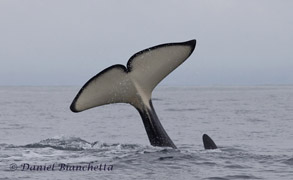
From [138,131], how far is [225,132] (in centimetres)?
330

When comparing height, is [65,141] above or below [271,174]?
above

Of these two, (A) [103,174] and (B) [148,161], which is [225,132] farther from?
(A) [103,174]

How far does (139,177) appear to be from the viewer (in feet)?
29.2

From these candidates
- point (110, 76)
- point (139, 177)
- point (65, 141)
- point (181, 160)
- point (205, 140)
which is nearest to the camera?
point (139, 177)

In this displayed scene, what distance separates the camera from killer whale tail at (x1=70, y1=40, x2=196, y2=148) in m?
9.52

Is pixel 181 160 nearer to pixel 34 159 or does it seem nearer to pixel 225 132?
pixel 34 159

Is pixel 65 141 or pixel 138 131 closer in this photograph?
pixel 65 141

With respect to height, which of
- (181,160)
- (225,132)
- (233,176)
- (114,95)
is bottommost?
(233,176)

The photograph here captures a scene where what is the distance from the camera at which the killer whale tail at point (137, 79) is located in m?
9.52

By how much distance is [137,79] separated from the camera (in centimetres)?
1010

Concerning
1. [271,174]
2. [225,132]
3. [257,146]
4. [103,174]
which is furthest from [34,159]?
[225,132]

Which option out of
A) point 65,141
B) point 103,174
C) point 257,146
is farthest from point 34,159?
point 257,146

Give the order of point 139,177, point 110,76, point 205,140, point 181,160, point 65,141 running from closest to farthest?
point 139,177
point 110,76
point 181,160
point 205,140
point 65,141

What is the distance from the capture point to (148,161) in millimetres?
10266
